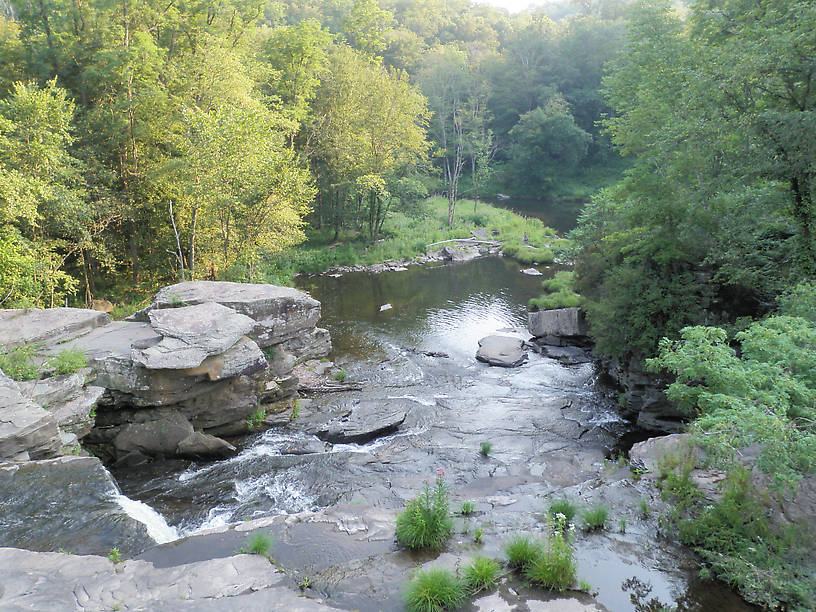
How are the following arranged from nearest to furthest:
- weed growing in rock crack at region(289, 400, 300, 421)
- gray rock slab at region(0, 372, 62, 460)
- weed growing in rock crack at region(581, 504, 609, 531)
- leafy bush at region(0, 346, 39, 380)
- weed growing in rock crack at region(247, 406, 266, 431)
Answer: weed growing in rock crack at region(581, 504, 609, 531) → gray rock slab at region(0, 372, 62, 460) → leafy bush at region(0, 346, 39, 380) → weed growing in rock crack at region(247, 406, 266, 431) → weed growing in rock crack at region(289, 400, 300, 421)

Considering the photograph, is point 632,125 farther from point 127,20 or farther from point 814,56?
point 127,20

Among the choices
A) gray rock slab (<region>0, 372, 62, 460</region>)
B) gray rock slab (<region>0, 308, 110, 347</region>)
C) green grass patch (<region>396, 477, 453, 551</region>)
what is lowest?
green grass patch (<region>396, 477, 453, 551</region>)

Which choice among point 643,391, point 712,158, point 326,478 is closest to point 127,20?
point 326,478

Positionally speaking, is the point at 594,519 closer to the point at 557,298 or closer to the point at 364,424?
the point at 364,424

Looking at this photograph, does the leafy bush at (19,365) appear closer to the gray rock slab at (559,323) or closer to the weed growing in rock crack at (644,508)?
the weed growing in rock crack at (644,508)

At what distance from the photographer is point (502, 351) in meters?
19.2

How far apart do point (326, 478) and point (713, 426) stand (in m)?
7.64

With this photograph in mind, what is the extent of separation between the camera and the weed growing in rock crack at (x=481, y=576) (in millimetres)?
6559

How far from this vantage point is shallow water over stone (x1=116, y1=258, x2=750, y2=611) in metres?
7.21

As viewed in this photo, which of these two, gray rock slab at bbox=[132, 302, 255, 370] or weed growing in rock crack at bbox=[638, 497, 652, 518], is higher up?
gray rock slab at bbox=[132, 302, 255, 370]

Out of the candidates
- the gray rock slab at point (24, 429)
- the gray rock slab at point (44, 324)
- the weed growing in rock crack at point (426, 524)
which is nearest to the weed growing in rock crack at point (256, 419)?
the gray rock slab at point (24, 429)

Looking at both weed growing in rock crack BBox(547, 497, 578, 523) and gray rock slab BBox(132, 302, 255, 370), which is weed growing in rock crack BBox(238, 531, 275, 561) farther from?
gray rock slab BBox(132, 302, 255, 370)

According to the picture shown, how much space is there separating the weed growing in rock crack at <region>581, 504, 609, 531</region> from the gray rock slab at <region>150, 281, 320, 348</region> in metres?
10.7

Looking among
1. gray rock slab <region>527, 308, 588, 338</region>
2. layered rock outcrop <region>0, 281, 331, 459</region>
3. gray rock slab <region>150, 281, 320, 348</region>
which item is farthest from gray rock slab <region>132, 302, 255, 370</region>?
gray rock slab <region>527, 308, 588, 338</region>
